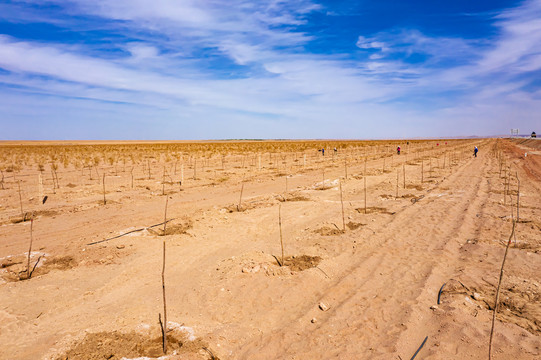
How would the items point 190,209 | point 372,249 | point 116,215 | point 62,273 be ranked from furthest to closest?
1. point 190,209
2. point 116,215
3. point 372,249
4. point 62,273

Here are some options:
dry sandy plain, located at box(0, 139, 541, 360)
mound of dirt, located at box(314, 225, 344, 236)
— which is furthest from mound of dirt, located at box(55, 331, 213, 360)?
mound of dirt, located at box(314, 225, 344, 236)

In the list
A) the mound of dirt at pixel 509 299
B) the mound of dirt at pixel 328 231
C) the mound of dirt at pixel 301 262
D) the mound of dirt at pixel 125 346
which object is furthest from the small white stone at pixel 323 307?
the mound of dirt at pixel 328 231

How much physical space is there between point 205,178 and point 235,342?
13918mm

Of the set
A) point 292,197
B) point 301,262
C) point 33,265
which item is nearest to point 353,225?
point 301,262

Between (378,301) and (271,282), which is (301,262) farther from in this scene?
(378,301)

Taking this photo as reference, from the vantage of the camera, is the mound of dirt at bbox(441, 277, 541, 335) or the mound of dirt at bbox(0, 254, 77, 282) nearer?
the mound of dirt at bbox(441, 277, 541, 335)

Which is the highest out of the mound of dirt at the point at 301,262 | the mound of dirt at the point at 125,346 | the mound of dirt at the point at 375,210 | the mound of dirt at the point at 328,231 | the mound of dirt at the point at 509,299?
the mound of dirt at the point at 375,210

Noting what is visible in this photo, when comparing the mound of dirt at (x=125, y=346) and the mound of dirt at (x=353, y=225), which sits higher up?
the mound of dirt at (x=353, y=225)

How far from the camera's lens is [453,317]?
402 centimetres

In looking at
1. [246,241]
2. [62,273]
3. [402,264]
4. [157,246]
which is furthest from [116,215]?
[402,264]

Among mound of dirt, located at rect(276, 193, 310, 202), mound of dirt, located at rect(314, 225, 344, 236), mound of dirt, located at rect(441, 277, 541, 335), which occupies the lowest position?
mound of dirt, located at rect(441, 277, 541, 335)

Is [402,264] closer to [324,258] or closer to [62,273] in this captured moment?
[324,258]

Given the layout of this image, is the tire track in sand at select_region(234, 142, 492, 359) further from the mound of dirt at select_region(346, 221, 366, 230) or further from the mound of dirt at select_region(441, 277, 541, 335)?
the mound of dirt at select_region(346, 221, 366, 230)

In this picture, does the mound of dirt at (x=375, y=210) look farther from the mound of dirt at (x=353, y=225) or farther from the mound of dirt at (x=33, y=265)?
the mound of dirt at (x=33, y=265)
